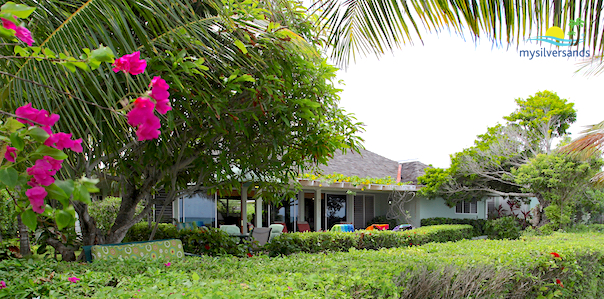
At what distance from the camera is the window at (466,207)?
80.1 ft

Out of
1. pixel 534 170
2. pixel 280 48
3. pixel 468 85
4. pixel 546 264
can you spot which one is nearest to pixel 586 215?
pixel 468 85

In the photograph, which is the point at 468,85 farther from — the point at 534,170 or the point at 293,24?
the point at 293,24

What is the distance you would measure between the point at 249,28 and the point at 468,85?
21658 millimetres

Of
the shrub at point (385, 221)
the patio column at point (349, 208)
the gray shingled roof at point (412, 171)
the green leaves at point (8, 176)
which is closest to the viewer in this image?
the green leaves at point (8, 176)

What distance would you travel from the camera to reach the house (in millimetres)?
15781

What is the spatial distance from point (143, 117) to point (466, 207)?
26.1 metres

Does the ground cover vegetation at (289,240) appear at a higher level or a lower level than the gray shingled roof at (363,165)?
lower

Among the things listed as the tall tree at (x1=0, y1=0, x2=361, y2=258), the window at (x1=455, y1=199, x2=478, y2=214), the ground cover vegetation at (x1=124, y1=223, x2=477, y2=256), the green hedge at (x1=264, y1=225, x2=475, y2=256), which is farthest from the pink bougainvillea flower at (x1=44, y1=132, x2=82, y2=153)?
the window at (x1=455, y1=199, x2=478, y2=214)

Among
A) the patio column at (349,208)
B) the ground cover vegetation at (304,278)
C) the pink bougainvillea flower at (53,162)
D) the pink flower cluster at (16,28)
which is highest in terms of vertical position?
the pink flower cluster at (16,28)

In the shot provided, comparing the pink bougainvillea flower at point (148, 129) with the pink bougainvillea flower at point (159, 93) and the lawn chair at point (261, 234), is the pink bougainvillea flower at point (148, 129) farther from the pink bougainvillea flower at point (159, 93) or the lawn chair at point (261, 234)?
the lawn chair at point (261, 234)

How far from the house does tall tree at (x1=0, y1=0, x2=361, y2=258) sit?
7713 millimetres

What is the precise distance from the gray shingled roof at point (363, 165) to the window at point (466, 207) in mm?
4247

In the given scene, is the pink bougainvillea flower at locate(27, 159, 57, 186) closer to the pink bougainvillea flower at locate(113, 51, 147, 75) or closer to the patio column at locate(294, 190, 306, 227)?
the pink bougainvillea flower at locate(113, 51, 147, 75)

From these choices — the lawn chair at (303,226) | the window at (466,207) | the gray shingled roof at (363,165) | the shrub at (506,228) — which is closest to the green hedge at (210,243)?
the lawn chair at (303,226)
